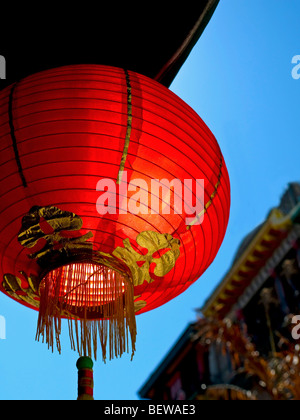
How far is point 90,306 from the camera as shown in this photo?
1858 millimetres

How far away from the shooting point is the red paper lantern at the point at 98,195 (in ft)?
5.45

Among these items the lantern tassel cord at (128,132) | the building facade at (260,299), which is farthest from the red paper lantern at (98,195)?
the building facade at (260,299)

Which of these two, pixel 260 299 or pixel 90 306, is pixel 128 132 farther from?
pixel 260 299

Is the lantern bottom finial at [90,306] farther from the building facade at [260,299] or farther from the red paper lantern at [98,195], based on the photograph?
the building facade at [260,299]

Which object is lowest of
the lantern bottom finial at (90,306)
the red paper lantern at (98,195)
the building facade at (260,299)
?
the lantern bottom finial at (90,306)

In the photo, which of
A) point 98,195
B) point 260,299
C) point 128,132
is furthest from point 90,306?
point 260,299

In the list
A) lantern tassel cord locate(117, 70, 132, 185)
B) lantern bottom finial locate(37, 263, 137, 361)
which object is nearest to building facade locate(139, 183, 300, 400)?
lantern bottom finial locate(37, 263, 137, 361)

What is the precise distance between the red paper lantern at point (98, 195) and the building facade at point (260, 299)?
7.48 meters

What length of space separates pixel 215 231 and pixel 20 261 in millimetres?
665

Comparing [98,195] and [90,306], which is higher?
[98,195]

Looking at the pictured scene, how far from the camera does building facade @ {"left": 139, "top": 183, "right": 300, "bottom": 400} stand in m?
10.4

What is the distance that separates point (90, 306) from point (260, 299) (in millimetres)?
10225

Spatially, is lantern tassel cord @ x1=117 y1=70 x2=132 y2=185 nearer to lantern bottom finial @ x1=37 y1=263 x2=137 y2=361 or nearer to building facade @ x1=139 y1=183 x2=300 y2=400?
lantern bottom finial @ x1=37 y1=263 x2=137 y2=361
